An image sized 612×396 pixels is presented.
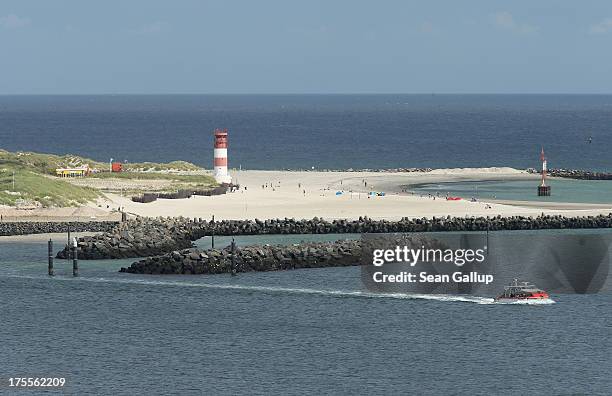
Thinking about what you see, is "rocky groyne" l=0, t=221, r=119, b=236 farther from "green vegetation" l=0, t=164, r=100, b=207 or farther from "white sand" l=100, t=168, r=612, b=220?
"white sand" l=100, t=168, r=612, b=220

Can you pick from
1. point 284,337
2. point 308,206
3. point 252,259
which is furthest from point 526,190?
point 284,337

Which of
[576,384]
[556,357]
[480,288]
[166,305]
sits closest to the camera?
[576,384]

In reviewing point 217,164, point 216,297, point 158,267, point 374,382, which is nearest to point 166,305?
point 216,297

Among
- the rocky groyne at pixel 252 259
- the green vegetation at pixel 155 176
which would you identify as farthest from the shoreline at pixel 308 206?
the rocky groyne at pixel 252 259

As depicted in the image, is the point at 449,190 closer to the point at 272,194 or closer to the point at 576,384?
the point at 272,194

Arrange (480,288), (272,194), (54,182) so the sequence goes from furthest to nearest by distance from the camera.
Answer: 1. (272,194)
2. (54,182)
3. (480,288)

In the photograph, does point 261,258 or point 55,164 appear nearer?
point 261,258

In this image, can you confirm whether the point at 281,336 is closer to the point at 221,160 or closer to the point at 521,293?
the point at 521,293

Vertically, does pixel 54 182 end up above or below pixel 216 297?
above
